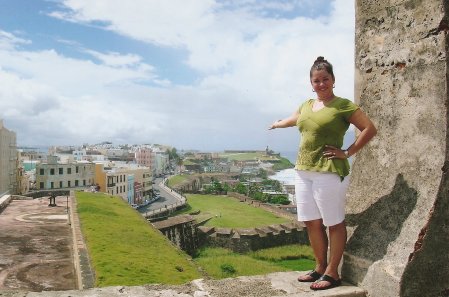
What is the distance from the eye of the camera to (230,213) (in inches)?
1762

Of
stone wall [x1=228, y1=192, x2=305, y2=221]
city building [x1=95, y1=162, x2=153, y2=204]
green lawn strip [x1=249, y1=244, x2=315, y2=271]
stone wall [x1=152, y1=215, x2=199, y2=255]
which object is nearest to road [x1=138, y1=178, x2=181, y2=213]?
city building [x1=95, y1=162, x2=153, y2=204]

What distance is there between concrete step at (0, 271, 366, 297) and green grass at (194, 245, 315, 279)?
704 inches

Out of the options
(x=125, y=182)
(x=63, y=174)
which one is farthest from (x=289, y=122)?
(x=125, y=182)

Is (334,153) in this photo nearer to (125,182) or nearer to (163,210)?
(163,210)

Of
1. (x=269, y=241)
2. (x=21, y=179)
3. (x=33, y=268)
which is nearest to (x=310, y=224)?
(x=33, y=268)

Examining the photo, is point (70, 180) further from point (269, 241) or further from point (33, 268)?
point (33, 268)

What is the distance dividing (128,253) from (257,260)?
572 inches

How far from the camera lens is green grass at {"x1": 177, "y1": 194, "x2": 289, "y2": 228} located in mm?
39000

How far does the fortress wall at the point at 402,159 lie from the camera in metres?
2.73

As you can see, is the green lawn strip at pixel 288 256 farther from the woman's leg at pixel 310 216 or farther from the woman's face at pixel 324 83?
the woman's face at pixel 324 83

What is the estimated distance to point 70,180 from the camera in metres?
51.5

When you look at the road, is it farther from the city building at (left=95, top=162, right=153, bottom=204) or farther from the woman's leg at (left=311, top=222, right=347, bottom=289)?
the woman's leg at (left=311, top=222, right=347, bottom=289)

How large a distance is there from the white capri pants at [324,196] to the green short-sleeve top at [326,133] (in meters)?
0.05

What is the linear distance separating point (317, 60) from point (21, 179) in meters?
49.1
